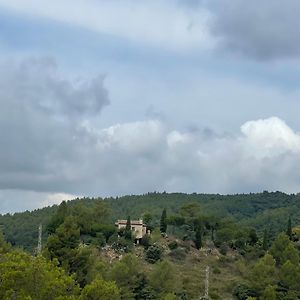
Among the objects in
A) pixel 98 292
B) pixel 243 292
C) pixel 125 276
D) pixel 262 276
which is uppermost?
pixel 262 276

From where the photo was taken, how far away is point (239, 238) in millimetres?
115000

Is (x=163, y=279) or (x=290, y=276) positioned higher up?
(x=290, y=276)

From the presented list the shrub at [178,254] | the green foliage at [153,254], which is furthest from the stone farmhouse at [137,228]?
the shrub at [178,254]

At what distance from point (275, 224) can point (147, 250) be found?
6504 cm

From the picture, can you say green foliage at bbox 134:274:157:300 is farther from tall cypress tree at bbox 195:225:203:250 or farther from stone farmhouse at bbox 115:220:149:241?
tall cypress tree at bbox 195:225:203:250

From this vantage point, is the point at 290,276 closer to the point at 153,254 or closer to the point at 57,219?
the point at 153,254

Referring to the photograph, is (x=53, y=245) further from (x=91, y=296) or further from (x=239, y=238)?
(x=239, y=238)

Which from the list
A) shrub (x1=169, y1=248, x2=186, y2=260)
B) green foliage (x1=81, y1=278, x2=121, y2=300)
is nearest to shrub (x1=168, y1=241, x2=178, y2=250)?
shrub (x1=169, y1=248, x2=186, y2=260)

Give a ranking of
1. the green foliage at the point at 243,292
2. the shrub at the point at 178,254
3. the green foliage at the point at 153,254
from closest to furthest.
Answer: the green foliage at the point at 243,292
the green foliage at the point at 153,254
the shrub at the point at 178,254

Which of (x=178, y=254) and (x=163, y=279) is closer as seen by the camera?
(x=163, y=279)

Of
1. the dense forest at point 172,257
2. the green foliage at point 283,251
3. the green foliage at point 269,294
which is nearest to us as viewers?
the dense forest at point 172,257

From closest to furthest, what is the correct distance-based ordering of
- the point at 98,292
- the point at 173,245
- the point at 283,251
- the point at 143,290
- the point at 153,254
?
the point at 98,292 → the point at 143,290 → the point at 283,251 → the point at 153,254 → the point at 173,245

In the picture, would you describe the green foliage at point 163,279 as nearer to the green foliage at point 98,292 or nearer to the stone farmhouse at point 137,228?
the stone farmhouse at point 137,228

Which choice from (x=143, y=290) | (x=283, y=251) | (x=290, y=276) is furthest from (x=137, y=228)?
(x=290, y=276)
